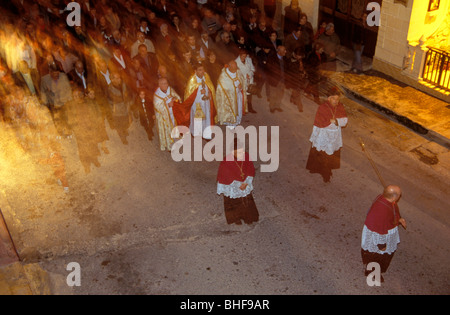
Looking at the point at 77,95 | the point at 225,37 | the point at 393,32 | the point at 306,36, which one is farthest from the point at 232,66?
the point at 393,32

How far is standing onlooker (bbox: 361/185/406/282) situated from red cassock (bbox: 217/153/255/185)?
1.99 meters

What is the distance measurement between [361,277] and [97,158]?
5.74 meters

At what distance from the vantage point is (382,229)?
241 inches

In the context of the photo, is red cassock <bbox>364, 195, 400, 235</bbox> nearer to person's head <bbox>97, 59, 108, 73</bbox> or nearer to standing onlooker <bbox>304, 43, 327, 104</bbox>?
standing onlooker <bbox>304, 43, 327, 104</bbox>

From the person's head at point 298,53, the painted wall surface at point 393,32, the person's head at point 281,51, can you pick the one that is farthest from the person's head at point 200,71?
the painted wall surface at point 393,32

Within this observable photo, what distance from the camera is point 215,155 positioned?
9789mm

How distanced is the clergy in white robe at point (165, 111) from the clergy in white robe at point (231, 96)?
113 cm

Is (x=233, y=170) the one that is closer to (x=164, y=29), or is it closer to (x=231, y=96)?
(x=231, y=96)

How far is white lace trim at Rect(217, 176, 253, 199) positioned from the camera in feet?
24.5

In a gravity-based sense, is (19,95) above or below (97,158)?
above

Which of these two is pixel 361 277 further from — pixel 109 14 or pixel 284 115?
pixel 109 14

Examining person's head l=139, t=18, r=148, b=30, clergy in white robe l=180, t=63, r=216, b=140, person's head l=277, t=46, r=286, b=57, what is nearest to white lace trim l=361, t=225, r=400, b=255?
clergy in white robe l=180, t=63, r=216, b=140

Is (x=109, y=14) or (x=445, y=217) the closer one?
(x=445, y=217)
